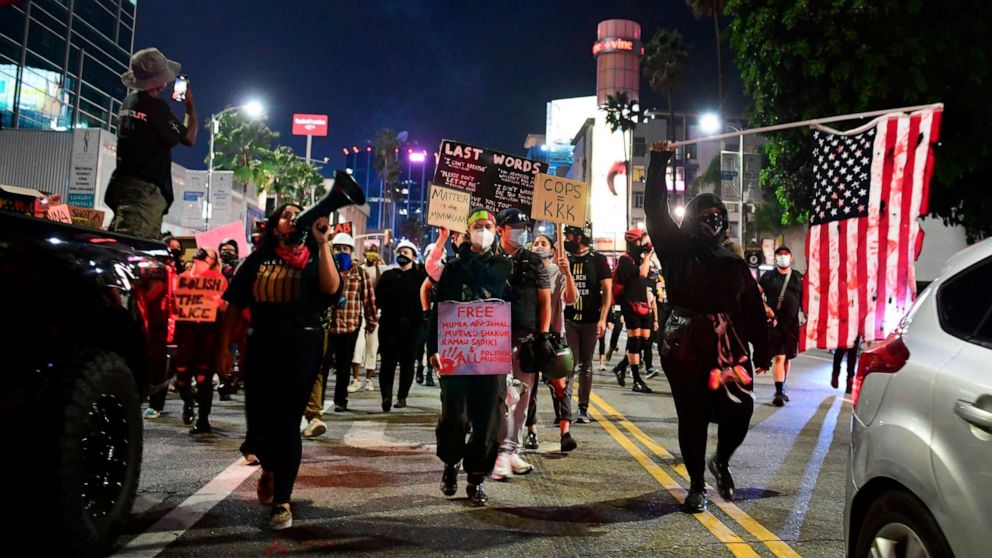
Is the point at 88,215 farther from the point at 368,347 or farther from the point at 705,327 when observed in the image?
the point at 368,347

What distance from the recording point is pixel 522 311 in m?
6.62

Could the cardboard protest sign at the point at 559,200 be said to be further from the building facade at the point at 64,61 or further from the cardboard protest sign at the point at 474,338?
the building facade at the point at 64,61

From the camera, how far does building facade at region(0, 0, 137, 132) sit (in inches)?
2165

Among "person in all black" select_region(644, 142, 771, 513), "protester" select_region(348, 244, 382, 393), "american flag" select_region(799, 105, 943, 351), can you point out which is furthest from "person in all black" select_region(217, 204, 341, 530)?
"protester" select_region(348, 244, 382, 393)

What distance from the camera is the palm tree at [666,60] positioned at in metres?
58.7

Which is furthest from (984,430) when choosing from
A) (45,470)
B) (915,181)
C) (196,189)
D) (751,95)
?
(196,189)

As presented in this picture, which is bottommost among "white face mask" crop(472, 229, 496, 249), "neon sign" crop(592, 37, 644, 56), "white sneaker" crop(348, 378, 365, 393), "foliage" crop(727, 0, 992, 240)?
"white sneaker" crop(348, 378, 365, 393)

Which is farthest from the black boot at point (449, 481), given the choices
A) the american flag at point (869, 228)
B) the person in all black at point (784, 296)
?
the person in all black at point (784, 296)

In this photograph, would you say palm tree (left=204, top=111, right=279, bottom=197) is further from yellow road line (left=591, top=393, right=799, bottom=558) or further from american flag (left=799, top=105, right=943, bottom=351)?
american flag (left=799, top=105, right=943, bottom=351)

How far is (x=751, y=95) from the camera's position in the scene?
68.4 feet

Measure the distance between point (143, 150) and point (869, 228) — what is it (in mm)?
6408

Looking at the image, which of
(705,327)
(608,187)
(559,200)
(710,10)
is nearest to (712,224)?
(705,327)

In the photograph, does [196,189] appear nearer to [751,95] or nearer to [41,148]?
[41,148]

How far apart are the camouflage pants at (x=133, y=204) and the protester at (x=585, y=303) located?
14.4ft
